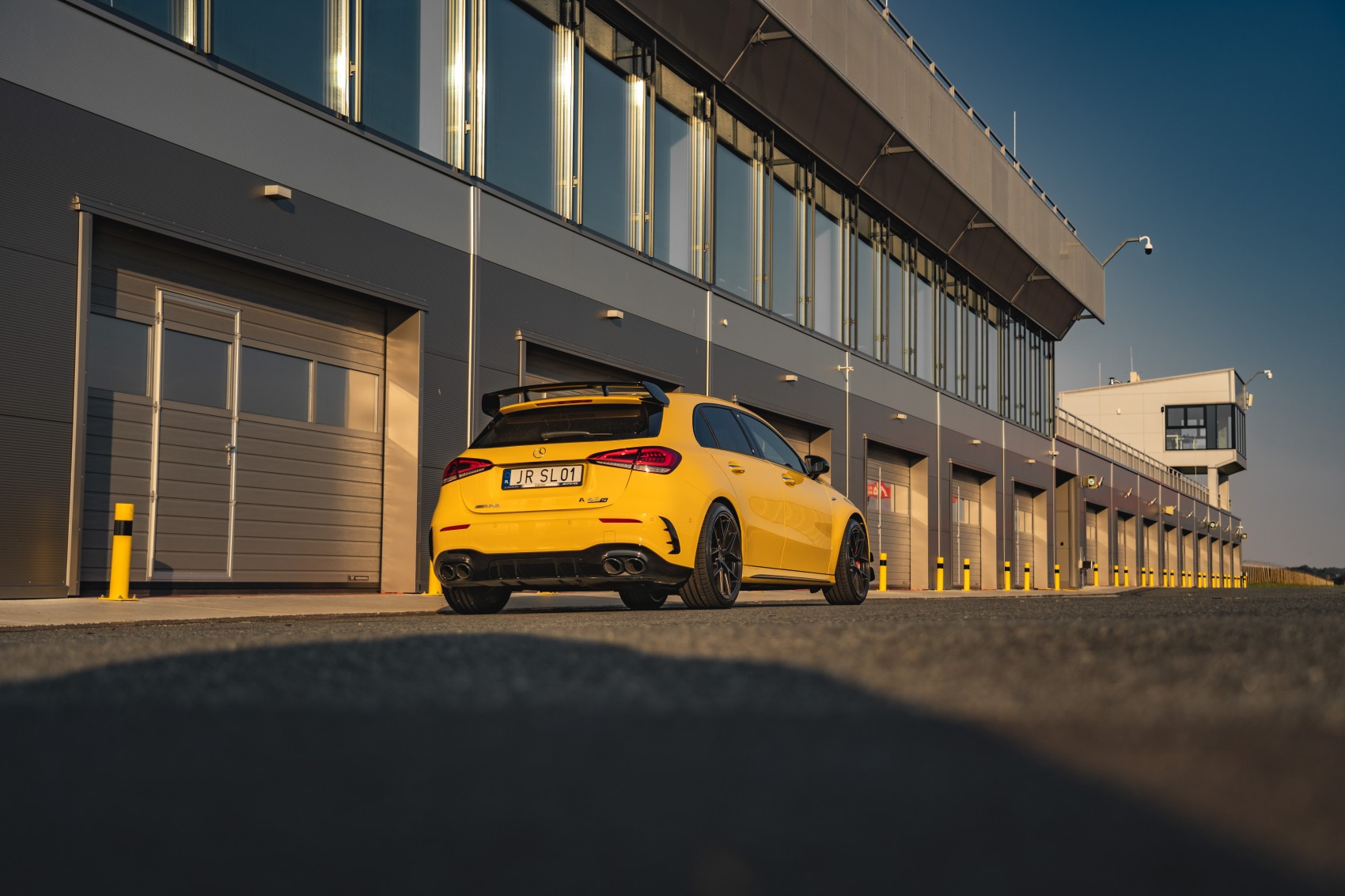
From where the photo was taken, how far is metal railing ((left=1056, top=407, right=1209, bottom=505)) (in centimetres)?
4400

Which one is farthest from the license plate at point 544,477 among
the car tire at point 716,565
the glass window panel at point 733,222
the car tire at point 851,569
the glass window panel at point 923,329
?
the glass window panel at point 923,329

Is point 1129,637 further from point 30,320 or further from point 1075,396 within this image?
point 1075,396

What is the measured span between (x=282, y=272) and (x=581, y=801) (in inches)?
476

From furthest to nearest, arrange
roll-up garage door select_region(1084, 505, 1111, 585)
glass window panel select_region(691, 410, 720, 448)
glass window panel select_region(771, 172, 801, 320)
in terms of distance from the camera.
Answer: roll-up garage door select_region(1084, 505, 1111, 585), glass window panel select_region(771, 172, 801, 320), glass window panel select_region(691, 410, 720, 448)

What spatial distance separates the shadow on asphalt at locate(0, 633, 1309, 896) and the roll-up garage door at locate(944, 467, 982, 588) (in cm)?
3064

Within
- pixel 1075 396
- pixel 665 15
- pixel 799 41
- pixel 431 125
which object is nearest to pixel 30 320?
pixel 431 125

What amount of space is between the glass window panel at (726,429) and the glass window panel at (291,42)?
5.96m

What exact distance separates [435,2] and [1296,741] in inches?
587

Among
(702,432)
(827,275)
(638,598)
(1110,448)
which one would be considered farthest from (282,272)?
(1110,448)

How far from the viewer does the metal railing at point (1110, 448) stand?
1732 inches

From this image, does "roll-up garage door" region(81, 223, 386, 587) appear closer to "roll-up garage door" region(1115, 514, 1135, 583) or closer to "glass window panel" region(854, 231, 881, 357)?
"glass window panel" region(854, 231, 881, 357)

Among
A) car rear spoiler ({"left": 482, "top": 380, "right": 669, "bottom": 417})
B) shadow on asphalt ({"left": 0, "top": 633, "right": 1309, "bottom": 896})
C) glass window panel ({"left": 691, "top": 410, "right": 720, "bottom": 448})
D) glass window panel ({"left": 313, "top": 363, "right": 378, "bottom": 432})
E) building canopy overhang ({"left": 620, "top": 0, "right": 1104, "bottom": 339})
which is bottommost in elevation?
shadow on asphalt ({"left": 0, "top": 633, "right": 1309, "bottom": 896})

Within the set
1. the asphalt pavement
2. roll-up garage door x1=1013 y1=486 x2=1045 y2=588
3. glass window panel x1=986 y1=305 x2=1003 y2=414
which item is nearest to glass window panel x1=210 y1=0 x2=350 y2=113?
the asphalt pavement

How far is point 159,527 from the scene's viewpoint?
36.2 ft
